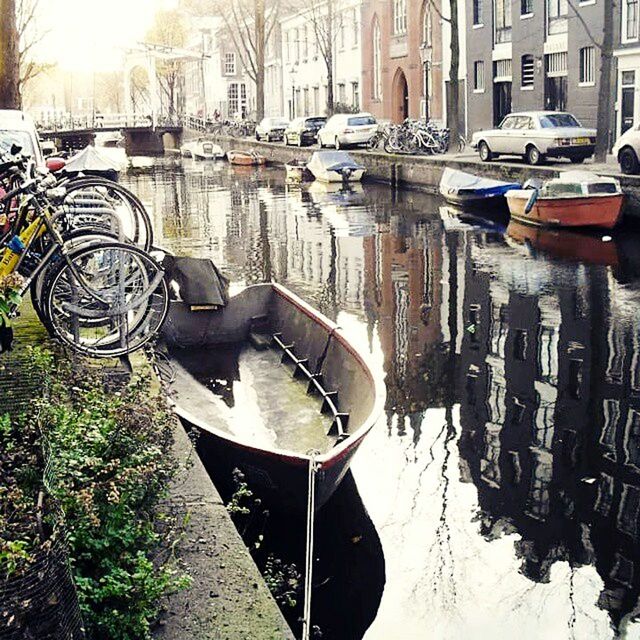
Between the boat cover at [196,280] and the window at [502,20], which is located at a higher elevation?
the window at [502,20]

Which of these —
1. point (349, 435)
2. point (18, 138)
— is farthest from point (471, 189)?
point (349, 435)

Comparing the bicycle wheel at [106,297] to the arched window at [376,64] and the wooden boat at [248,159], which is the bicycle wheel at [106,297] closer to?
the wooden boat at [248,159]

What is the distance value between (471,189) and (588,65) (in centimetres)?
914

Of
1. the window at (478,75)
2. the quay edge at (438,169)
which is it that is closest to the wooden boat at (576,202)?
the quay edge at (438,169)

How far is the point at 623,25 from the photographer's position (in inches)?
1217

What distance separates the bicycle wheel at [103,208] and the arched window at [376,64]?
4362 centimetres

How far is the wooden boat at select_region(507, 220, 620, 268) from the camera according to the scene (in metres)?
19.3

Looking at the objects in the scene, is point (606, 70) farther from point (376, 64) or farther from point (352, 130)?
point (376, 64)

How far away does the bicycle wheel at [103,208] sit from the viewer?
27.1ft

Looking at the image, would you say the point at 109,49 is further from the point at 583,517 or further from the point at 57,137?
the point at 583,517

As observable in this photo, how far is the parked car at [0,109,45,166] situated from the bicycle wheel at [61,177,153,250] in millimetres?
3083

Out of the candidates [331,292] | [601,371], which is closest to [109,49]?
[331,292]

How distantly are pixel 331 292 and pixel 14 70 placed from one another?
7611 mm

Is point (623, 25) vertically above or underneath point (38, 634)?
above
